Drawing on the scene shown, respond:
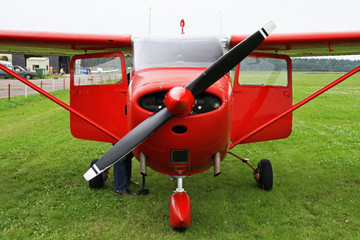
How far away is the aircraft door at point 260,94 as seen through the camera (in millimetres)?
5281

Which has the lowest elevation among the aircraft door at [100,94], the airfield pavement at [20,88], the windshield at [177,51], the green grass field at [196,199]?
the green grass field at [196,199]

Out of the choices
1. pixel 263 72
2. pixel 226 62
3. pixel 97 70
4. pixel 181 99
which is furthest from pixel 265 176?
pixel 97 70

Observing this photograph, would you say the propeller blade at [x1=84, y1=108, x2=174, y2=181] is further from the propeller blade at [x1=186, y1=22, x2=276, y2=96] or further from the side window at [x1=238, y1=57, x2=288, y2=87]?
the side window at [x1=238, y1=57, x2=288, y2=87]

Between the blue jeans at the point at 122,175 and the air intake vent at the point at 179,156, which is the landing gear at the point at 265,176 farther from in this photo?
the air intake vent at the point at 179,156

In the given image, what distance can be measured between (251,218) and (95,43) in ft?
11.6

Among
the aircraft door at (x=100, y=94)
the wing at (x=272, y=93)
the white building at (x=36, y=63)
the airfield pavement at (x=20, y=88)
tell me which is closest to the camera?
the wing at (x=272, y=93)

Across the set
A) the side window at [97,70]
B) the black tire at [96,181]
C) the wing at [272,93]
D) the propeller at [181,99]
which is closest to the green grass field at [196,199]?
the black tire at [96,181]

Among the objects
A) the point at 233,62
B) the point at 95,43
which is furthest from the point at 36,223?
the point at 233,62

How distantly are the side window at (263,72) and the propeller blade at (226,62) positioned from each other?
193 cm

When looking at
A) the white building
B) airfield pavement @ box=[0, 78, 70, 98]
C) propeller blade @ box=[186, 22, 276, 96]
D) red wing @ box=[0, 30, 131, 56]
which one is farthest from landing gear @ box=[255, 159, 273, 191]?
the white building

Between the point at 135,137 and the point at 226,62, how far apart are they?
4.06 feet

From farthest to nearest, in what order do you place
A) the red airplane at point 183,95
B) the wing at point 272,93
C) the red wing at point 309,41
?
the wing at point 272,93, the red wing at point 309,41, the red airplane at point 183,95

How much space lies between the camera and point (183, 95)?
298cm

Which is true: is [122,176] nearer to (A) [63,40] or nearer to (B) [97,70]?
(B) [97,70]
